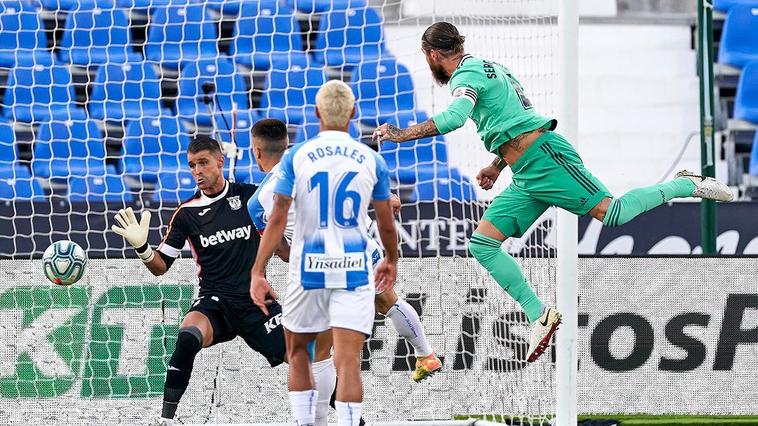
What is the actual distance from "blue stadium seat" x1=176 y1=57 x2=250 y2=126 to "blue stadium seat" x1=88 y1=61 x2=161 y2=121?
0.30 m

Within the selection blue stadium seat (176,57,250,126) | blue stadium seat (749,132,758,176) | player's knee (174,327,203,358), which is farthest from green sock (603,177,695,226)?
blue stadium seat (176,57,250,126)

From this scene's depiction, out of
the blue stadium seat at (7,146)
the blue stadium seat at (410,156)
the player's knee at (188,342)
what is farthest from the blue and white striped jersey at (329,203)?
the blue stadium seat at (7,146)

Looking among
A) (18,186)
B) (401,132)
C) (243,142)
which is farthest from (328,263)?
(18,186)

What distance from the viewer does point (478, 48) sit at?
10.9 metres

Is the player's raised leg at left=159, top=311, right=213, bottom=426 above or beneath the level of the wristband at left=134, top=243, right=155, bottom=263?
beneath

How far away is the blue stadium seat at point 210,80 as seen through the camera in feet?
38.8

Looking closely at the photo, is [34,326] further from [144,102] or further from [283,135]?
[144,102]

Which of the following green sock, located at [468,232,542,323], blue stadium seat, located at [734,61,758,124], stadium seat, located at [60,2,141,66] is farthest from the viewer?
blue stadium seat, located at [734,61,758,124]

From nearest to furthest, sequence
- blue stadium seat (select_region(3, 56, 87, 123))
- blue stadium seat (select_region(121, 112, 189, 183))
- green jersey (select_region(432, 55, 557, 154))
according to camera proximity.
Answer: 1. green jersey (select_region(432, 55, 557, 154))
2. blue stadium seat (select_region(121, 112, 189, 183))
3. blue stadium seat (select_region(3, 56, 87, 123))

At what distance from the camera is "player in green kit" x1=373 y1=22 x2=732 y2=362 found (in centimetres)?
678

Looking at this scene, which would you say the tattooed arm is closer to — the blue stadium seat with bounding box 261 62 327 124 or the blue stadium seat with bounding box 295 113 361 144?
the blue stadium seat with bounding box 295 113 361 144

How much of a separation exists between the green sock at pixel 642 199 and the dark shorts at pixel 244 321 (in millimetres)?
2298

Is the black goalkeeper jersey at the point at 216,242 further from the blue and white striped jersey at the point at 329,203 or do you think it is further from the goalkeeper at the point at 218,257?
the blue and white striped jersey at the point at 329,203

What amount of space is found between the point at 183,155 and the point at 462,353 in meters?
3.94
